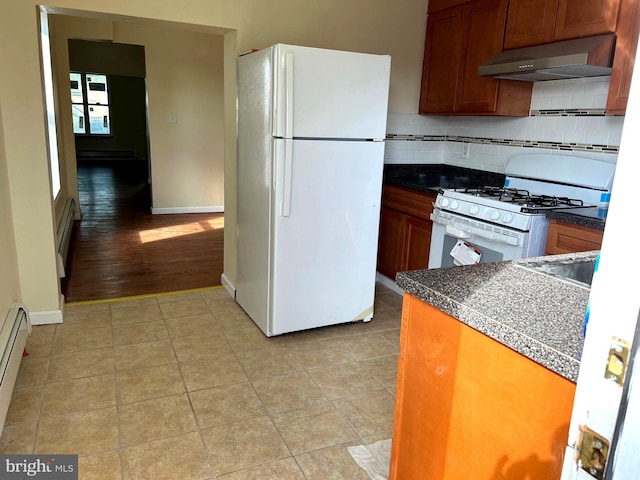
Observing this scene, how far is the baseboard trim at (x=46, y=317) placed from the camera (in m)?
2.95

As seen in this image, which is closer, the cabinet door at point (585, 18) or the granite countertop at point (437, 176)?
the cabinet door at point (585, 18)

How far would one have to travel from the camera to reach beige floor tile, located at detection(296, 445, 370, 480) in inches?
71.3

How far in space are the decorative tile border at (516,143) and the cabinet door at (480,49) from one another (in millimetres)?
350

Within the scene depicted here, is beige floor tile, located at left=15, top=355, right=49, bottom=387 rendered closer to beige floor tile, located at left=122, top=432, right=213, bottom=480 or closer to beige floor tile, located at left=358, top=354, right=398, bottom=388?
beige floor tile, located at left=122, top=432, right=213, bottom=480

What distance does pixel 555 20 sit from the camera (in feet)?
8.93

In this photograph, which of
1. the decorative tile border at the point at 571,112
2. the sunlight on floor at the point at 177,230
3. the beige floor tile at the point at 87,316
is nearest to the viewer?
the decorative tile border at the point at 571,112

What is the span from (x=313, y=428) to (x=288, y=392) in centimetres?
30

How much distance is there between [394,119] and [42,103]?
8.04 feet

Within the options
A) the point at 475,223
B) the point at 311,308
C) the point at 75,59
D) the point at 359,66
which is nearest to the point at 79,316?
the point at 311,308

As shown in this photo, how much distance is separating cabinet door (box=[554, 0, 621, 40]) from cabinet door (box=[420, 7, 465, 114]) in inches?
33.3

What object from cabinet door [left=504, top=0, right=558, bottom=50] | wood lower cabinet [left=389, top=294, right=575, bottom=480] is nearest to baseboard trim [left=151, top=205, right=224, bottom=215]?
cabinet door [left=504, top=0, right=558, bottom=50]

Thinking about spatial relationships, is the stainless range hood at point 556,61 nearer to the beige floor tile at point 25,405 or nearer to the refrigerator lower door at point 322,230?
the refrigerator lower door at point 322,230

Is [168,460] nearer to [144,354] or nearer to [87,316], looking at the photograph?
[144,354]

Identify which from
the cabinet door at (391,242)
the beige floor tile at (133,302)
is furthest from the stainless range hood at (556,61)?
the beige floor tile at (133,302)
